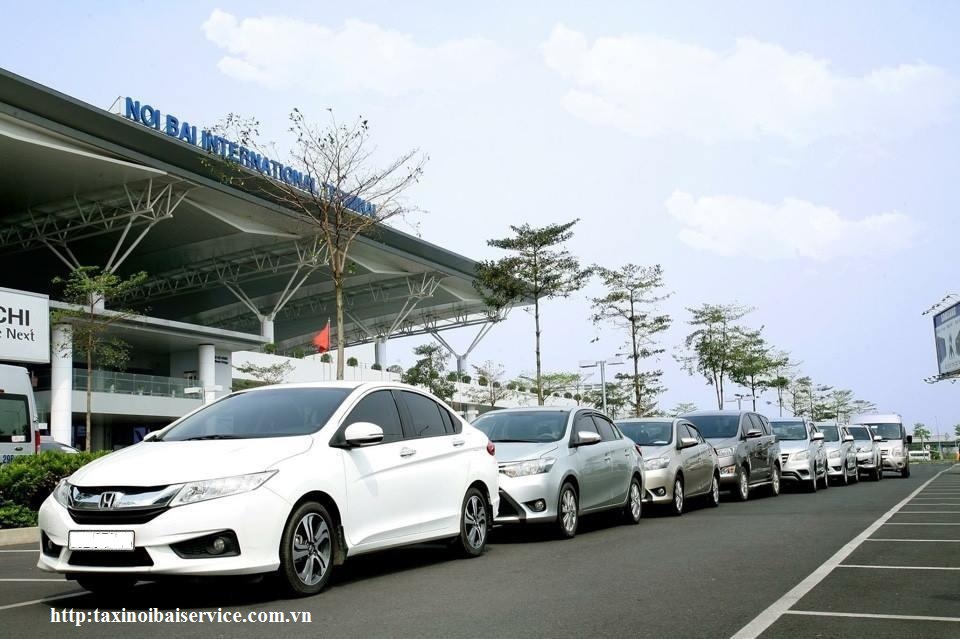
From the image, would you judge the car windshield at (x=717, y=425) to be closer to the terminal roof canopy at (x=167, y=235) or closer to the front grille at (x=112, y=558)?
the front grille at (x=112, y=558)

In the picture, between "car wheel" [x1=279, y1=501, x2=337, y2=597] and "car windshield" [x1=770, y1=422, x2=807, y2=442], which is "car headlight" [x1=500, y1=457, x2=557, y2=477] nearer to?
"car wheel" [x1=279, y1=501, x2=337, y2=597]

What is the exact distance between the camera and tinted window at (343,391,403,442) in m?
8.31

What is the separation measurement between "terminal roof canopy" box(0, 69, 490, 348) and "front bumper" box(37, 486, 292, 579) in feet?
72.0

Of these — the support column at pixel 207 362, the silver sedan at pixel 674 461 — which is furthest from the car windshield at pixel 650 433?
the support column at pixel 207 362

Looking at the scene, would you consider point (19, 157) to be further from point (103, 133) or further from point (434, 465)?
point (434, 465)

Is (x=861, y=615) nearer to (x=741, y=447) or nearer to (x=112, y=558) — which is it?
(x=112, y=558)

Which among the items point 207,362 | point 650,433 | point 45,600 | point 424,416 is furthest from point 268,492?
point 207,362

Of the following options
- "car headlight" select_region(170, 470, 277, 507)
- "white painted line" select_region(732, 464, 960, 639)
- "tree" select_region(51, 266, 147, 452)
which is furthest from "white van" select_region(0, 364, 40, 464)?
"white painted line" select_region(732, 464, 960, 639)

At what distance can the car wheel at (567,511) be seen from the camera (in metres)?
11.5

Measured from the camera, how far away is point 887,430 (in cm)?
3562

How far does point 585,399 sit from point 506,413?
74025 millimetres

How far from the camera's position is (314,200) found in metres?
24.4

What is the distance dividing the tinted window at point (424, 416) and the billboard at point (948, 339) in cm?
4104

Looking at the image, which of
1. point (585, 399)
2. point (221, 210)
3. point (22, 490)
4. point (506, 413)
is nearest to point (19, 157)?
point (221, 210)
